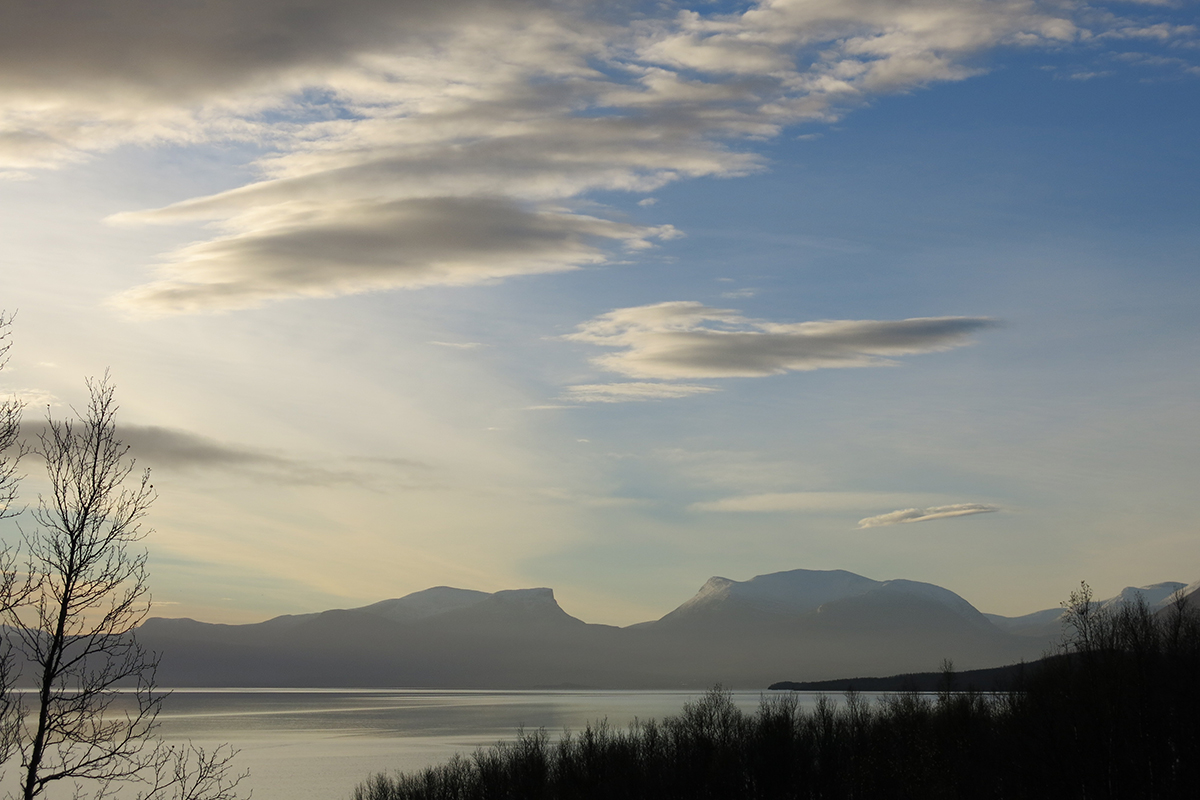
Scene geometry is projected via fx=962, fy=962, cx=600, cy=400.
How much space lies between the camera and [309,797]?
109m

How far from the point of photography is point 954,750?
84062mm

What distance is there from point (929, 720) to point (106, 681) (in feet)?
268

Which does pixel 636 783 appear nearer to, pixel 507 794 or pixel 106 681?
pixel 507 794

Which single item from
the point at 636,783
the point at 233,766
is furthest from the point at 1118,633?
the point at 233,766

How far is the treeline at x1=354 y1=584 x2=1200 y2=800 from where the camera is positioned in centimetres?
6309

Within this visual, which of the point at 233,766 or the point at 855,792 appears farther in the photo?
the point at 233,766

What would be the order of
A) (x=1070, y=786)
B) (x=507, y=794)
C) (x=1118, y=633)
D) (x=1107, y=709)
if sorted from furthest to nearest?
(x=1118, y=633) < (x=507, y=794) < (x=1107, y=709) < (x=1070, y=786)

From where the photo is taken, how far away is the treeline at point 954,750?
207 feet

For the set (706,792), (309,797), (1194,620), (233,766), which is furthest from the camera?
(233,766)

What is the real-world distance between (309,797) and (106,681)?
93.9 meters

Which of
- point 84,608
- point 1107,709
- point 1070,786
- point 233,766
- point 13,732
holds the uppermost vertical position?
point 84,608

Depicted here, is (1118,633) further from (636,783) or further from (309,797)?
(309,797)

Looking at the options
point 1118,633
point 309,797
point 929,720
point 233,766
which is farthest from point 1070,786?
point 233,766

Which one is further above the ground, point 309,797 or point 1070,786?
point 1070,786
